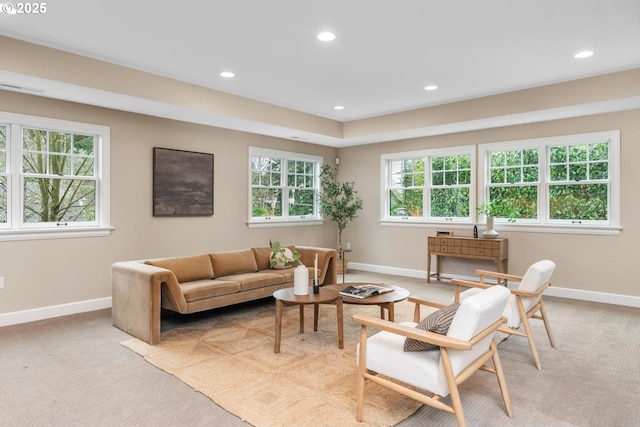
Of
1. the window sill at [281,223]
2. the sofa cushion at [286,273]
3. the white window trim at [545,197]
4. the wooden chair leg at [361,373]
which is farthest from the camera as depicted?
the window sill at [281,223]

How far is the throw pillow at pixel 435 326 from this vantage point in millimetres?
2248

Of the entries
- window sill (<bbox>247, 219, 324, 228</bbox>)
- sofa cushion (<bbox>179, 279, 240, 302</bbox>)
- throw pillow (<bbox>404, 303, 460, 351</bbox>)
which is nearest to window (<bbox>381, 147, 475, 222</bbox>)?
window sill (<bbox>247, 219, 324, 228</bbox>)

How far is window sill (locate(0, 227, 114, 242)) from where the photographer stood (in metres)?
4.29

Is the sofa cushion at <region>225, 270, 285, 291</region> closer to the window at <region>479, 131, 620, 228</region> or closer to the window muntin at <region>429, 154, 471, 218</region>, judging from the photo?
the window muntin at <region>429, 154, 471, 218</region>

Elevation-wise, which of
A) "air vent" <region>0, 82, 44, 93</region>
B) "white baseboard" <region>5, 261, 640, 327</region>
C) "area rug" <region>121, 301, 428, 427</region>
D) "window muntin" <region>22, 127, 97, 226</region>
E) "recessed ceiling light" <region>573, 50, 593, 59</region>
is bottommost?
"area rug" <region>121, 301, 428, 427</region>

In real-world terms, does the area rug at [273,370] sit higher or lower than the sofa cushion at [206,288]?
lower

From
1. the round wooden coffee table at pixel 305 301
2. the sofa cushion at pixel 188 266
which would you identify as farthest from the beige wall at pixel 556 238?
the sofa cushion at pixel 188 266

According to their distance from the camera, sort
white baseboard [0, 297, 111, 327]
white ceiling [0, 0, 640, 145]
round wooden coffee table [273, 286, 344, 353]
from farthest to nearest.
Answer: white baseboard [0, 297, 111, 327]
round wooden coffee table [273, 286, 344, 353]
white ceiling [0, 0, 640, 145]

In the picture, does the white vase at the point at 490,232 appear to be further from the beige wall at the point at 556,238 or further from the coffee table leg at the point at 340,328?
the coffee table leg at the point at 340,328

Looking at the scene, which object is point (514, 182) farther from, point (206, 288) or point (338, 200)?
point (206, 288)

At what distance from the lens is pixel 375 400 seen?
2641 millimetres

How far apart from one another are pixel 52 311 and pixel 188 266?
1.62m

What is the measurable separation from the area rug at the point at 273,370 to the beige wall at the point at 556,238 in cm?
253

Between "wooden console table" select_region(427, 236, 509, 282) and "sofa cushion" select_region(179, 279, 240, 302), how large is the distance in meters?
3.41
